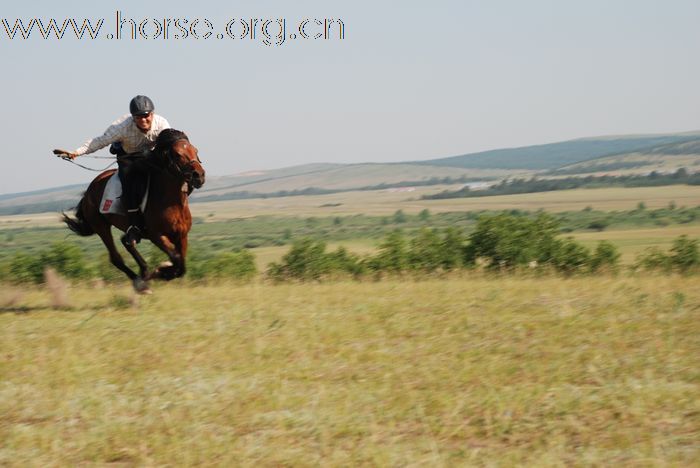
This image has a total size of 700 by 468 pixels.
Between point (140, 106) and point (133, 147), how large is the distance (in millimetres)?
843

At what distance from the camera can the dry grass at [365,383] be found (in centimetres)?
A: 636

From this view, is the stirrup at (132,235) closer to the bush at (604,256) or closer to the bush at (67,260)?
the bush at (67,260)

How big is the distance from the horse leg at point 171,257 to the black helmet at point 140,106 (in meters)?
1.81

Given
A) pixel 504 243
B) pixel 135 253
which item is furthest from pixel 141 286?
pixel 504 243

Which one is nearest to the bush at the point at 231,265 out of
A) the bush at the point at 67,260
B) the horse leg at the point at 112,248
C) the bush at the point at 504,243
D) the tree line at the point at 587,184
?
the bush at the point at 67,260

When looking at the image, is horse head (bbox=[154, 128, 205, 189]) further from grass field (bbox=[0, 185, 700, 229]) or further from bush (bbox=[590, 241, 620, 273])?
grass field (bbox=[0, 185, 700, 229])

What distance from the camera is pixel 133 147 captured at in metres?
13.8

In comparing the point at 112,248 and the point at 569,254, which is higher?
the point at 112,248

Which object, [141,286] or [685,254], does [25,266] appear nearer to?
[141,286]

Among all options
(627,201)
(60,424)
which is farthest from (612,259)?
(627,201)

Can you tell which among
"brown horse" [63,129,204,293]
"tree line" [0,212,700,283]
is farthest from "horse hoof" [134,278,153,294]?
"tree line" [0,212,700,283]

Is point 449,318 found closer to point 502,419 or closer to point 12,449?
point 502,419

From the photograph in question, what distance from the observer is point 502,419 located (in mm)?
6820

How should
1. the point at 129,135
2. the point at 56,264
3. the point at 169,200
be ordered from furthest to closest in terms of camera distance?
the point at 56,264 < the point at 129,135 < the point at 169,200
